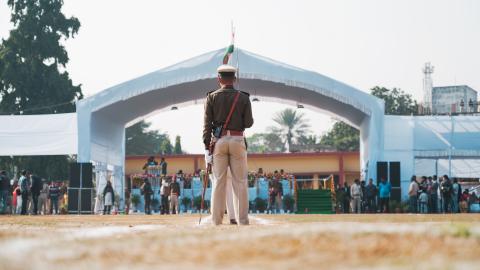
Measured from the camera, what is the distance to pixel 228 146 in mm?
10914

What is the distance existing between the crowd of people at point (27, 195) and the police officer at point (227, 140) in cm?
2079

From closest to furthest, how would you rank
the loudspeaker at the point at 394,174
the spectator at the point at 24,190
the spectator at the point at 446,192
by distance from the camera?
the spectator at the point at 446,192 < the spectator at the point at 24,190 < the loudspeaker at the point at 394,174

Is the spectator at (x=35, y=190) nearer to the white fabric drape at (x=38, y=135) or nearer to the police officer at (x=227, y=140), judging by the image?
the white fabric drape at (x=38, y=135)

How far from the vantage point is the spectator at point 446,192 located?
3064 centimetres

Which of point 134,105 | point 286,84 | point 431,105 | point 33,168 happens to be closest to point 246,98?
point 286,84

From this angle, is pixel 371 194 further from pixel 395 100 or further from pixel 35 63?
pixel 395 100

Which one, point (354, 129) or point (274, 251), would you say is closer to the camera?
point (274, 251)

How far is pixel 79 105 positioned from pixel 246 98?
76.6 feet

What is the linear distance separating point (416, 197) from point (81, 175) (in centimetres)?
1223

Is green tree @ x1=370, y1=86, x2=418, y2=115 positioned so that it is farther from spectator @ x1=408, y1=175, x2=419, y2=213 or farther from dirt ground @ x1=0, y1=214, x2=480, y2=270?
dirt ground @ x1=0, y1=214, x2=480, y2=270

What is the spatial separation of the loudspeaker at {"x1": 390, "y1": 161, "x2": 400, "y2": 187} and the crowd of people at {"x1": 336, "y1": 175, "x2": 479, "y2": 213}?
505mm

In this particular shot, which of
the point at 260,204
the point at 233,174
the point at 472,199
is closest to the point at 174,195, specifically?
the point at 260,204

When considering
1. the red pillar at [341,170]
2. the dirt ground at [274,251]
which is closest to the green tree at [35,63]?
the red pillar at [341,170]

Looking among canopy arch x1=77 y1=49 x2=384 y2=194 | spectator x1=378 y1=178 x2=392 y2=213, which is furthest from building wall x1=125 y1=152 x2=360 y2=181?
spectator x1=378 y1=178 x2=392 y2=213
